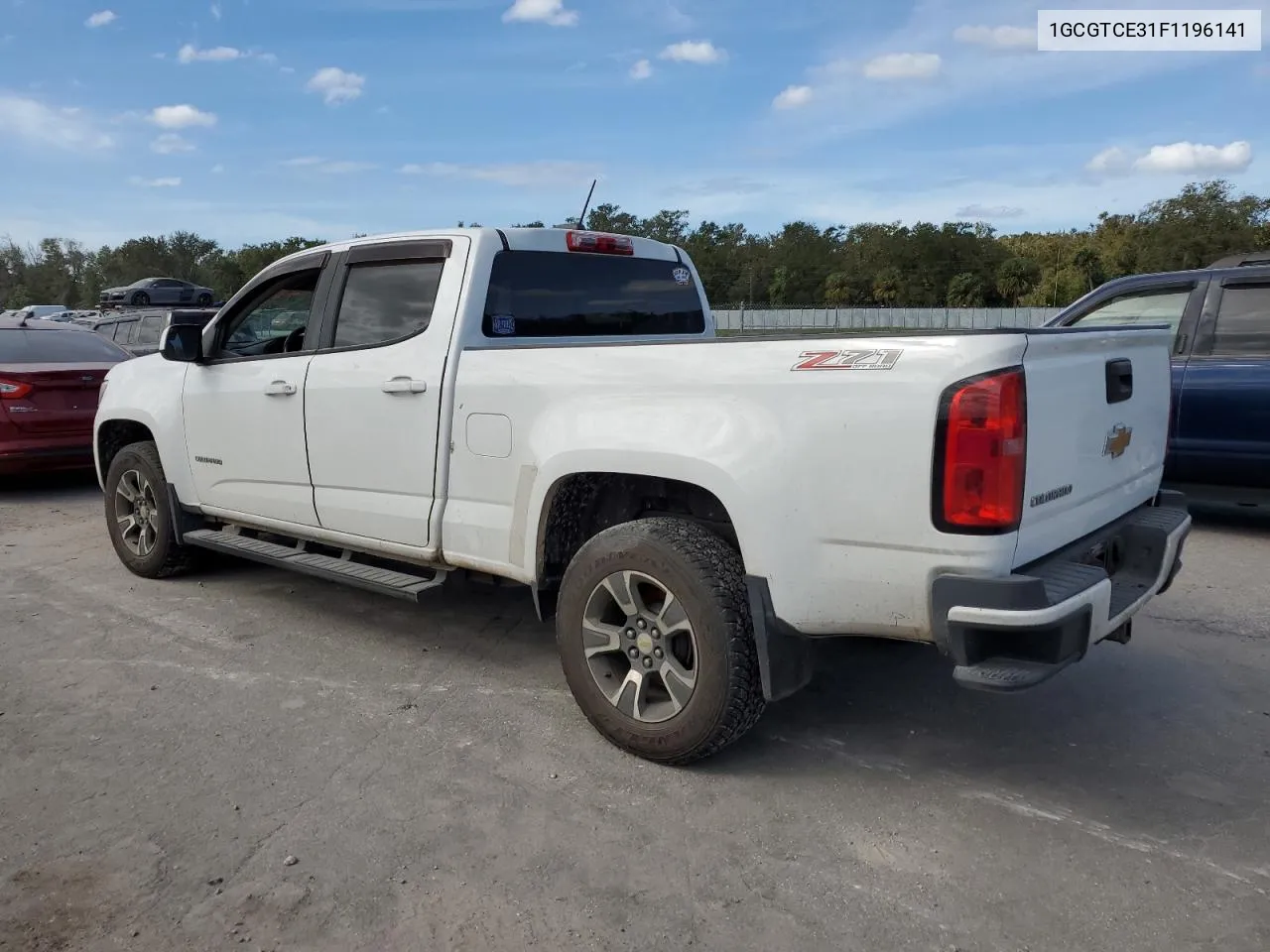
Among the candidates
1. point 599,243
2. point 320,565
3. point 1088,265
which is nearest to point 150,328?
point 320,565

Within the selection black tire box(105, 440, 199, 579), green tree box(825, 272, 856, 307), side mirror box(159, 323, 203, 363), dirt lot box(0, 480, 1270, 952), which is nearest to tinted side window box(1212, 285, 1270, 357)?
dirt lot box(0, 480, 1270, 952)

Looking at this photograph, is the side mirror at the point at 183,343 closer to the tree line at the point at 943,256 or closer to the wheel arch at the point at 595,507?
the wheel arch at the point at 595,507

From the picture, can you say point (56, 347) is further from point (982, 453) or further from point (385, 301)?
point (982, 453)

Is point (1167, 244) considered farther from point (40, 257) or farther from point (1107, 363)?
point (40, 257)

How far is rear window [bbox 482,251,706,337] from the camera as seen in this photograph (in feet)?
14.0

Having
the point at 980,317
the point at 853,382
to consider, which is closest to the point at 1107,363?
the point at 853,382

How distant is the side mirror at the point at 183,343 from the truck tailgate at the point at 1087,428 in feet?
13.9

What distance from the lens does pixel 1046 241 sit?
216ft

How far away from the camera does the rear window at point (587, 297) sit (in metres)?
4.27

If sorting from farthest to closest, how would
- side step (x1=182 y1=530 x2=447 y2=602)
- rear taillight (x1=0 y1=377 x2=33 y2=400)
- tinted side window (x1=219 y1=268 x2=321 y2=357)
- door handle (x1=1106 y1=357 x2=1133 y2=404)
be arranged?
1. rear taillight (x1=0 y1=377 x2=33 y2=400)
2. tinted side window (x1=219 y1=268 x2=321 y2=357)
3. side step (x1=182 y1=530 x2=447 y2=602)
4. door handle (x1=1106 y1=357 x2=1133 y2=404)

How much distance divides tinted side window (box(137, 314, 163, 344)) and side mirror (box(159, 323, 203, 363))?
1096 cm

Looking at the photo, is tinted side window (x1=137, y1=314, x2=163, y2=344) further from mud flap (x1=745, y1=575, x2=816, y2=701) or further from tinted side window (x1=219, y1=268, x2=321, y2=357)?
mud flap (x1=745, y1=575, x2=816, y2=701)

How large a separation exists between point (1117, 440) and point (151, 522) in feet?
17.0

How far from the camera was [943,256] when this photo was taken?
5553cm
